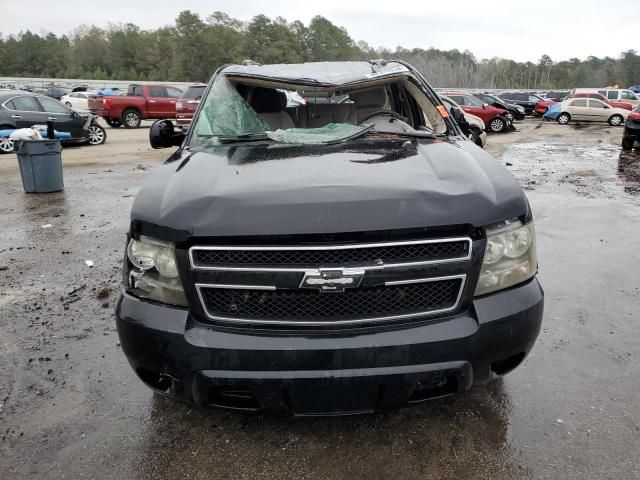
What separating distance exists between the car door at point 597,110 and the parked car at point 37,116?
938 inches

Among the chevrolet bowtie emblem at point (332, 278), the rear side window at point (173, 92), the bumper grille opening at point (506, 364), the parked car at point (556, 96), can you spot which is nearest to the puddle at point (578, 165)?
the bumper grille opening at point (506, 364)

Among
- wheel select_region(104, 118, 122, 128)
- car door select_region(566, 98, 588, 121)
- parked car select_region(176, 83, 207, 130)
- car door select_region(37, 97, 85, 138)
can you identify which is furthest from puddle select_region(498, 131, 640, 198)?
wheel select_region(104, 118, 122, 128)

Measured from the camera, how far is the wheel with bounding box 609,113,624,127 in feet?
86.0

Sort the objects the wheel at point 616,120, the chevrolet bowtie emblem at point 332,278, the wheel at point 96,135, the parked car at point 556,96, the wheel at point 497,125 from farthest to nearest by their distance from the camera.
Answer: the parked car at point 556,96, the wheel at point 616,120, the wheel at point 497,125, the wheel at point 96,135, the chevrolet bowtie emblem at point 332,278

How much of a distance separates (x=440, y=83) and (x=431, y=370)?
430ft

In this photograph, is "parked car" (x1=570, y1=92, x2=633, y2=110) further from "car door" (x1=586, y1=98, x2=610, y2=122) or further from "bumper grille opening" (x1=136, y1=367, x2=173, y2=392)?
"bumper grille opening" (x1=136, y1=367, x2=173, y2=392)

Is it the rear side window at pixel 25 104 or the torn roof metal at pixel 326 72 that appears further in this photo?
the rear side window at pixel 25 104

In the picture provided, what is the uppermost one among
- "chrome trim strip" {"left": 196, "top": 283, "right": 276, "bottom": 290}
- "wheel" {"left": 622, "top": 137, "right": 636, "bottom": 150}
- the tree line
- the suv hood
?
the tree line

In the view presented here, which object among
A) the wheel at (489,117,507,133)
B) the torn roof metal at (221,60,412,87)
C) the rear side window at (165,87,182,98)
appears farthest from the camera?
the rear side window at (165,87,182,98)

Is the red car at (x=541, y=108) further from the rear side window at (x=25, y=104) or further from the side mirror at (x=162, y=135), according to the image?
the side mirror at (x=162, y=135)

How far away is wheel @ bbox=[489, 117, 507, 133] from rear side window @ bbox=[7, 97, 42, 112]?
17161 millimetres

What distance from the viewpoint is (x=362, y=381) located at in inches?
78.7

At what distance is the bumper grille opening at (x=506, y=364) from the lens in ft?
7.24

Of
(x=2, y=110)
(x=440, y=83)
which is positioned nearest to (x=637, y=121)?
(x=2, y=110)
